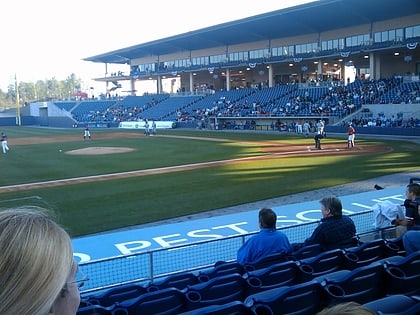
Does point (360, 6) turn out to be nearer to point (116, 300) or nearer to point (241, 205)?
point (241, 205)

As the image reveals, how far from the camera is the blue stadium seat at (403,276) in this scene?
4.58 m

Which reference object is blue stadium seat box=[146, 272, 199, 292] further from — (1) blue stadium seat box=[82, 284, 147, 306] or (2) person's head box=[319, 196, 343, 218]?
(2) person's head box=[319, 196, 343, 218]

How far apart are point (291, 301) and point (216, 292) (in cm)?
107

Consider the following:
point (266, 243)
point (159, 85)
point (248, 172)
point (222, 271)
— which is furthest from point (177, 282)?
point (159, 85)

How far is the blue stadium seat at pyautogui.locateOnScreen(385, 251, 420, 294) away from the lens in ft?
15.0

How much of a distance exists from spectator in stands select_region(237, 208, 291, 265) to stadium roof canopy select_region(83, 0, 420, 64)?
46535 mm

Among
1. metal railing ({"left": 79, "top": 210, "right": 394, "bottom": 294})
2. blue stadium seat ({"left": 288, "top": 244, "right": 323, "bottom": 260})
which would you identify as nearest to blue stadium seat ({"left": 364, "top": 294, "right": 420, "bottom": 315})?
blue stadium seat ({"left": 288, "top": 244, "right": 323, "bottom": 260})

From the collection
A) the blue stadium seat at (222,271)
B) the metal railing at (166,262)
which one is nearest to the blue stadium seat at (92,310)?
the blue stadium seat at (222,271)

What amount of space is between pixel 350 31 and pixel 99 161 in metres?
41.2

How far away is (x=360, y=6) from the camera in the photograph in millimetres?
48781

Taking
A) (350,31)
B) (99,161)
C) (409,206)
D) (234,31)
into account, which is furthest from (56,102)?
(409,206)

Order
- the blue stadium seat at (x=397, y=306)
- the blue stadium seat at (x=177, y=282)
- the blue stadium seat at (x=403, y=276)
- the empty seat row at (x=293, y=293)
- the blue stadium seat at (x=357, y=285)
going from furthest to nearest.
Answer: the blue stadium seat at (x=177, y=282), the blue stadium seat at (x=403, y=276), the blue stadium seat at (x=357, y=285), the empty seat row at (x=293, y=293), the blue stadium seat at (x=397, y=306)

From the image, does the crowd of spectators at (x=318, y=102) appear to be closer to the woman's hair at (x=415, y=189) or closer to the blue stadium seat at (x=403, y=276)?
the woman's hair at (x=415, y=189)

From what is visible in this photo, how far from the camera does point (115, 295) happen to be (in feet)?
17.4
